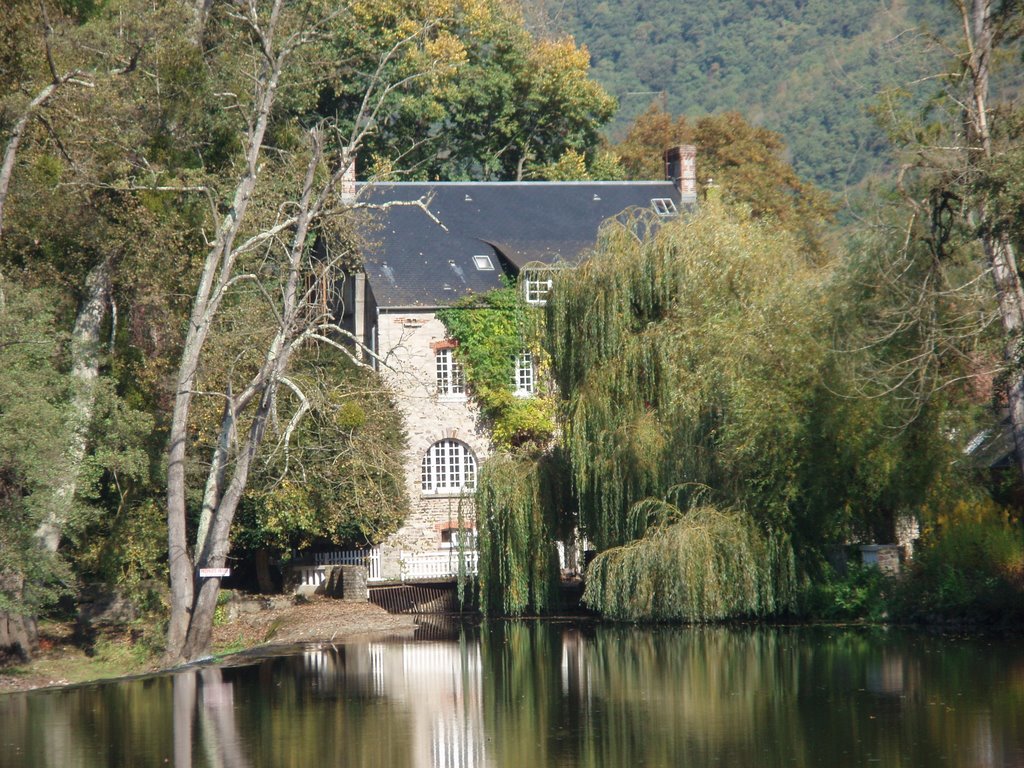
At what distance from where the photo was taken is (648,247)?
83.1 feet

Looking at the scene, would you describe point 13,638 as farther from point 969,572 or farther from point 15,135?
point 969,572

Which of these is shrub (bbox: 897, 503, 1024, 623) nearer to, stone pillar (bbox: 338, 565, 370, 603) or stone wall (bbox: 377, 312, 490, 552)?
stone pillar (bbox: 338, 565, 370, 603)

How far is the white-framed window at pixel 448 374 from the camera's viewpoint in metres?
34.1

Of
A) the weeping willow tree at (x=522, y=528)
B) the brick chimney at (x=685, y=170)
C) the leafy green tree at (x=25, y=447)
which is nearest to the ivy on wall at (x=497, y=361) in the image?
the weeping willow tree at (x=522, y=528)

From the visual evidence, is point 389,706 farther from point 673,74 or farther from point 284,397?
point 673,74

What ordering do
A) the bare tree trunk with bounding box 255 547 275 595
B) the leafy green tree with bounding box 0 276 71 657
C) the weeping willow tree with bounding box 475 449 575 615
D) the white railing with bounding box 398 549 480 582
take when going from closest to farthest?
the leafy green tree with bounding box 0 276 71 657
the weeping willow tree with bounding box 475 449 575 615
the bare tree trunk with bounding box 255 547 275 595
the white railing with bounding box 398 549 480 582

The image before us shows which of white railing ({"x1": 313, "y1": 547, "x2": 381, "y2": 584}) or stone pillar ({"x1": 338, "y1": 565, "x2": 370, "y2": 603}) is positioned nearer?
stone pillar ({"x1": 338, "y1": 565, "x2": 370, "y2": 603})

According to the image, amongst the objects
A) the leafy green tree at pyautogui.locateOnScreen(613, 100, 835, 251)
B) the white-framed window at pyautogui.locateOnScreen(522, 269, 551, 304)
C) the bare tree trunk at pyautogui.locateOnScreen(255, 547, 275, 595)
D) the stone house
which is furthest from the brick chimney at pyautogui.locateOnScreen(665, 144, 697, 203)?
the bare tree trunk at pyautogui.locateOnScreen(255, 547, 275, 595)

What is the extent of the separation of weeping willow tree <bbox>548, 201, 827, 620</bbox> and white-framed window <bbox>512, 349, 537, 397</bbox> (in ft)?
27.8

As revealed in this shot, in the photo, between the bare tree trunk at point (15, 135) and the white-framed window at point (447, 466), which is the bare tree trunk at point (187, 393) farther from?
the white-framed window at point (447, 466)

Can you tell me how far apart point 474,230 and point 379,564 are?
10.4m

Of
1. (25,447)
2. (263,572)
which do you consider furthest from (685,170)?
(25,447)

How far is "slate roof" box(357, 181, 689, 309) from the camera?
113 ft

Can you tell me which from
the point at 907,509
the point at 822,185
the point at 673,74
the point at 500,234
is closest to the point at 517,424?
the point at 500,234
